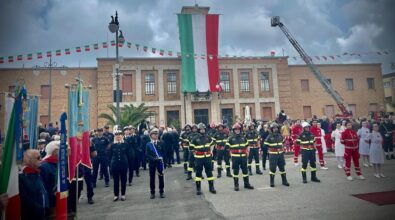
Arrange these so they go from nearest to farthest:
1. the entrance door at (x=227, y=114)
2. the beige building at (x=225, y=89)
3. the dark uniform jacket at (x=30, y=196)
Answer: the dark uniform jacket at (x=30, y=196), the beige building at (x=225, y=89), the entrance door at (x=227, y=114)

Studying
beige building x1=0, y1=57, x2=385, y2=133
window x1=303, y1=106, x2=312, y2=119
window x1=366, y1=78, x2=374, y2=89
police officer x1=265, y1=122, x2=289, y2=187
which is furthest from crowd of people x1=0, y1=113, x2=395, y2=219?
window x1=366, y1=78, x2=374, y2=89

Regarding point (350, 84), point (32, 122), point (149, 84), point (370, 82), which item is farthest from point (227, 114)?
point (32, 122)

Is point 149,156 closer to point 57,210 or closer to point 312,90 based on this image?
point 57,210

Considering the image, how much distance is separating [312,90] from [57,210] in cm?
3258

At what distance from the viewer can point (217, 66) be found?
29.3 metres

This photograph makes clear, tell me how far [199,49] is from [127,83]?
8.65 metres

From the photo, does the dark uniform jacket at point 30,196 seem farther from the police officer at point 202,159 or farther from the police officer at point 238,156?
the police officer at point 238,156

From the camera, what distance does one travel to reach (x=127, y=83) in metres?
28.9

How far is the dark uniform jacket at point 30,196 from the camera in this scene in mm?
4191

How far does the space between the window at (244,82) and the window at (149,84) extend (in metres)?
10.2

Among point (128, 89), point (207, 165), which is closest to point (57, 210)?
point (207, 165)

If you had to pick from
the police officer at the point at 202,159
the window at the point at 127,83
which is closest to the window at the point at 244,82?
the window at the point at 127,83

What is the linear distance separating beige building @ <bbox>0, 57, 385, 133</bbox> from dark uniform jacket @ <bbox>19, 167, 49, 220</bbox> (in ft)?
78.7

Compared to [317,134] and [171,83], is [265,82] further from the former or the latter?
[317,134]
